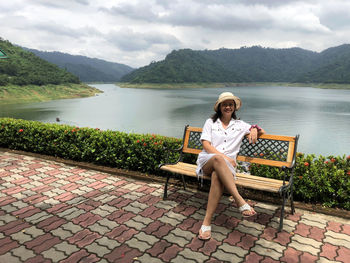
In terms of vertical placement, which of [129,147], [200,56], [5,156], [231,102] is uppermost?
[200,56]

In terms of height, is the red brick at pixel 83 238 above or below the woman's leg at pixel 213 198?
below

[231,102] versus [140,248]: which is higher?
[231,102]

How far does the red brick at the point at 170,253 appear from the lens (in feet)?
9.37

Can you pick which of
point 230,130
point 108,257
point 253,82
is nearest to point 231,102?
point 230,130

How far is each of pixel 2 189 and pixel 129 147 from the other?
8.18ft

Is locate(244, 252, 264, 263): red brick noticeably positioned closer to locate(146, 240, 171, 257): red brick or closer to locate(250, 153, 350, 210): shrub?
locate(146, 240, 171, 257): red brick

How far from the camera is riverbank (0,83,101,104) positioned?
182 feet

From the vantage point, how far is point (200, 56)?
638 ft

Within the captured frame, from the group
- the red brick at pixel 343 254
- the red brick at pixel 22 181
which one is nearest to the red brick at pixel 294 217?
the red brick at pixel 343 254

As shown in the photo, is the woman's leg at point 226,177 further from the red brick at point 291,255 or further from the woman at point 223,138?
the red brick at point 291,255

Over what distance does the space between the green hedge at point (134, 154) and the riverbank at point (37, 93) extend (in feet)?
176

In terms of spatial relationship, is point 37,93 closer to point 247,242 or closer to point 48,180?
point 48,180

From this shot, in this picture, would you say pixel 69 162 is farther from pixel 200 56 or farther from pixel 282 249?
pixel 200 56

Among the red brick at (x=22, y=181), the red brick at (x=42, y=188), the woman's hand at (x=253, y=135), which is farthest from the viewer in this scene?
the red brick at (x=22, y=181)
